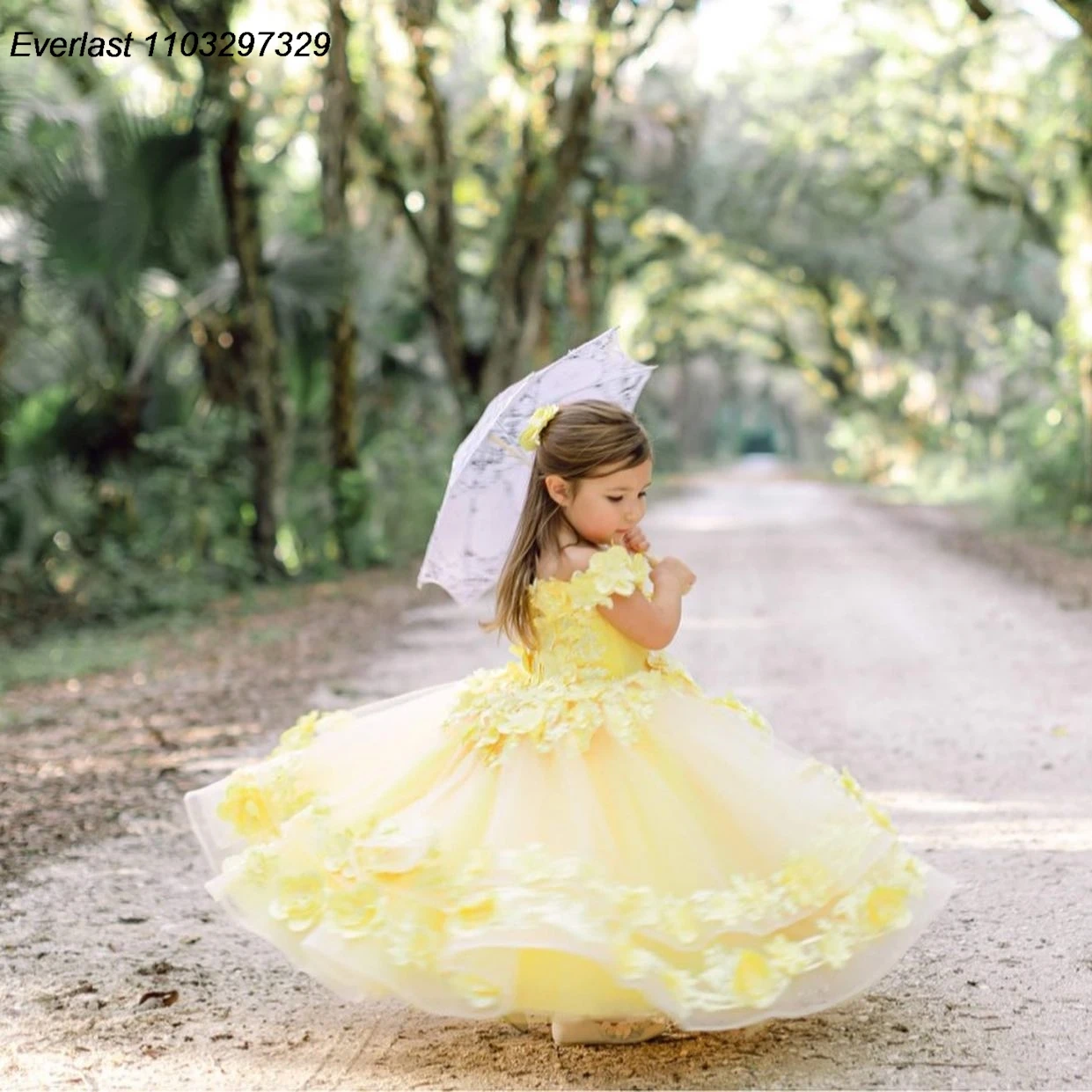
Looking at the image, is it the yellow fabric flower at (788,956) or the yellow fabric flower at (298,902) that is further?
the yellow fabric flower at (298,902)

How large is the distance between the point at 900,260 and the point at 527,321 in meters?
17.4

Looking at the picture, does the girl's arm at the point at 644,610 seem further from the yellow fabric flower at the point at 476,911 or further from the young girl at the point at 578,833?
the yellow fabric flower at the point at 476,911

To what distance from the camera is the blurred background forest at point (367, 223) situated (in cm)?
1134

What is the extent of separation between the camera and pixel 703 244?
34062mm

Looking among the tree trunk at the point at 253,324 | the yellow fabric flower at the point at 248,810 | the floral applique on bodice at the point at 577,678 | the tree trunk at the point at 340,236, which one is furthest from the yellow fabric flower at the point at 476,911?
the tree trunk at the point at 340,236

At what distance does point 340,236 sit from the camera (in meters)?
12.9

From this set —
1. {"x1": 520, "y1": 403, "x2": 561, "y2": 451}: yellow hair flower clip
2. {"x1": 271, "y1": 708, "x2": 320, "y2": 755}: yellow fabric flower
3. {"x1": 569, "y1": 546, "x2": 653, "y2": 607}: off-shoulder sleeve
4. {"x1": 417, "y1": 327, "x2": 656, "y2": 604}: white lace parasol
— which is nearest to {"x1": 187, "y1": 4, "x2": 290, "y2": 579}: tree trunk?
{"x1": 417, "y1": 327, "x2": 656, "y2": 604}: white lace parasol

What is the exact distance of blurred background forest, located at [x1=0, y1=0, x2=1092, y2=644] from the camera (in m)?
11.3

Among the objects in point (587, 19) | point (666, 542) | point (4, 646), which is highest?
point (587, 19)

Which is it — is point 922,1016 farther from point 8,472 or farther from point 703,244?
point 703,244

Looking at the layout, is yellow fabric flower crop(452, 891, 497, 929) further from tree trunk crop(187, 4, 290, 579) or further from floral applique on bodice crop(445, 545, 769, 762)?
tree trunk crop(187, 4, 290, 579)

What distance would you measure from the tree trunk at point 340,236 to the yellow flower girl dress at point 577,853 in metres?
9.56

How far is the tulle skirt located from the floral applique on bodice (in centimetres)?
3

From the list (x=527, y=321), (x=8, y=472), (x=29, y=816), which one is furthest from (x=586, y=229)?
(x=29, y=816)
